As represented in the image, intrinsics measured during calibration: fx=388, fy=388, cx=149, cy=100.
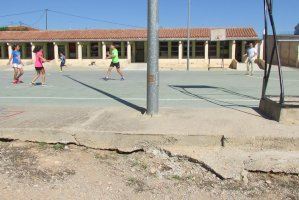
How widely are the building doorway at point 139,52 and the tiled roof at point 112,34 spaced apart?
164 centimetres

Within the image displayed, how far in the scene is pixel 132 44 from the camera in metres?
44.6

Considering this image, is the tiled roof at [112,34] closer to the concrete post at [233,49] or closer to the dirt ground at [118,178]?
the concrete post at [233,49]

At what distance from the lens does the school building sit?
41.4 m

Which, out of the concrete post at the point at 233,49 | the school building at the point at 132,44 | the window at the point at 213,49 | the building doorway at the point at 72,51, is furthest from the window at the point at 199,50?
the building doorway at the point at 72,51

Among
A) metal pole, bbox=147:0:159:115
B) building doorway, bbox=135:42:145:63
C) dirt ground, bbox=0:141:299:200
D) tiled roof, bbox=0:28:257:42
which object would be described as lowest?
dirt ground, bbox=0:141:299:200

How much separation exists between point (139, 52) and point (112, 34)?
3.79 m

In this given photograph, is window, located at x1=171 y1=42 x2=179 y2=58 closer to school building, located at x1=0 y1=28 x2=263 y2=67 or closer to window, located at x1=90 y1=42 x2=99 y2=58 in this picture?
school building, located at x1=0 y1=28 x2=263 y2=67

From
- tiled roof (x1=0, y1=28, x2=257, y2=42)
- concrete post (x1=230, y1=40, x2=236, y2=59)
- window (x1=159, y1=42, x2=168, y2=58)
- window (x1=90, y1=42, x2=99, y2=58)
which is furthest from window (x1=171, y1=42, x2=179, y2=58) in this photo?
window (x1=90, y1=42, x2=99, y2=58)

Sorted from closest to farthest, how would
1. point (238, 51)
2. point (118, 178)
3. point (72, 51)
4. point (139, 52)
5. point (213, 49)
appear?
point (118, 178)
point (213, 49)
point (238, 51)
point (139, 52)
point (72, 51)

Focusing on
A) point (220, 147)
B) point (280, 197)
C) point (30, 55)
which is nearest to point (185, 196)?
point (280, 197)

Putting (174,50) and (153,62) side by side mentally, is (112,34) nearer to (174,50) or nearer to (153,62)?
(174,50)

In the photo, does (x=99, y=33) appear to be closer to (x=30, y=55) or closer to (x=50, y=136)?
(x=30, y=55)

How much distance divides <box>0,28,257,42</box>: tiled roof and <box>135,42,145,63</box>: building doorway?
1640 millimetres

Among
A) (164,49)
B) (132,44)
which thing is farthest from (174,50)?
(132,44)
